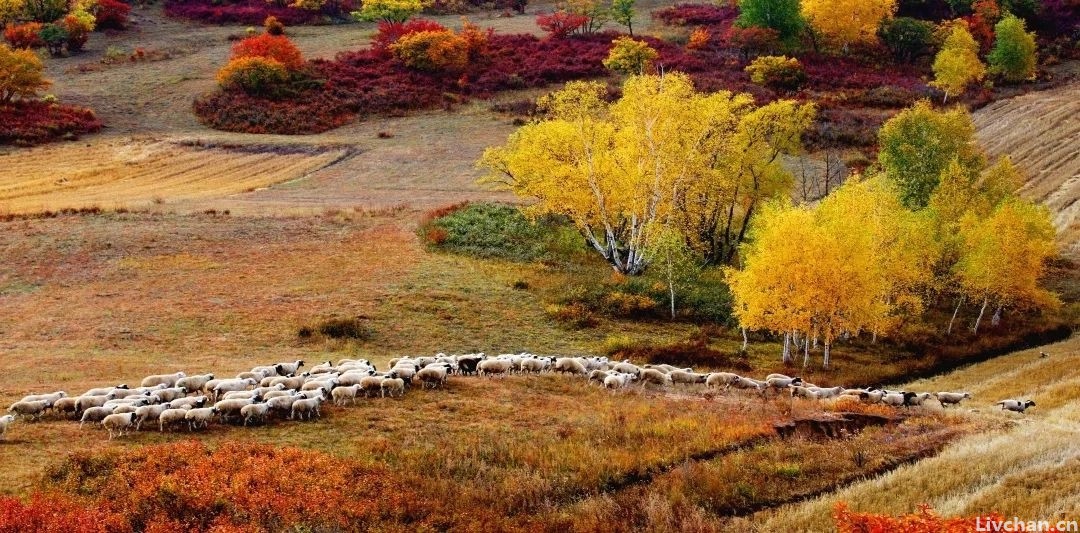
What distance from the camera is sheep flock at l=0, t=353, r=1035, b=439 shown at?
22.8 meters

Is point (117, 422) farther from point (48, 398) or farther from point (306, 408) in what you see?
point (306, 408)

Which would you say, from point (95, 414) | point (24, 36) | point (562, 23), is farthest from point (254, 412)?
point (562, 23)

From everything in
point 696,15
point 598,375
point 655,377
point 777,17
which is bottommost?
point 655,377

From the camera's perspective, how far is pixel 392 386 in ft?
87.8

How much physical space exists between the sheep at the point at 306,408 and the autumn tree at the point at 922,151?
49003 mm

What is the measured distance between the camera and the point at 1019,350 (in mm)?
44688

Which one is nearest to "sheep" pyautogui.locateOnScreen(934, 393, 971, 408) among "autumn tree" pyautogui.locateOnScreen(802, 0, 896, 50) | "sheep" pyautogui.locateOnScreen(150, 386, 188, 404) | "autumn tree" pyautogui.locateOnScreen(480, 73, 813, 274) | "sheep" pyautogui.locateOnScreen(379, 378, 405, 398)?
"sheep" pyautogui.locateOnScreen(379, 378, 405, 398)

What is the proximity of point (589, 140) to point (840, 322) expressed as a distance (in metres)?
Answer: 19.6

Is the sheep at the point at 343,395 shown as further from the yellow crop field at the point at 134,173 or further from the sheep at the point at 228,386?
the yellow crop field at the point at 134,173

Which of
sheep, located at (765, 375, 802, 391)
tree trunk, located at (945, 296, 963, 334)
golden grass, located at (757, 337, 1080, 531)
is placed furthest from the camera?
tree trunk, located at (945, 296, 963, 334)

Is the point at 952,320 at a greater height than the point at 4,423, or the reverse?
the point at 4,423

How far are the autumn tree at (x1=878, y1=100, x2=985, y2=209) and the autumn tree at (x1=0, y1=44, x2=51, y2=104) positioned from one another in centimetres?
8439

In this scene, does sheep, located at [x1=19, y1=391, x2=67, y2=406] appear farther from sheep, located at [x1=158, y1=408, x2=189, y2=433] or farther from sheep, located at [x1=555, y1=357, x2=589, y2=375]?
sheep, located at [x1=555, y1=357, x2=589, y2=375]

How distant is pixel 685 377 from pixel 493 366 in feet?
24.7
